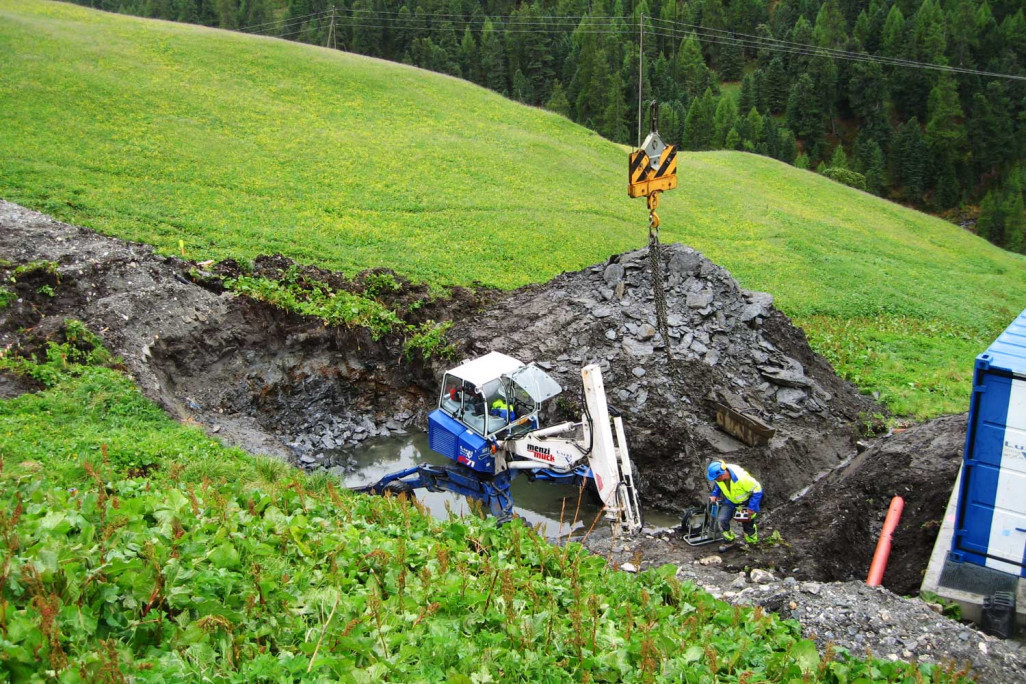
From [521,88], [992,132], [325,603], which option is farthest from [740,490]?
[992,132]

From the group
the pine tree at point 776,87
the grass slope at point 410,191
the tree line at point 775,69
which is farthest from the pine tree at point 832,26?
the grass slope at point 410,191

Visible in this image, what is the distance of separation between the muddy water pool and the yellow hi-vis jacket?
1899 millimetres

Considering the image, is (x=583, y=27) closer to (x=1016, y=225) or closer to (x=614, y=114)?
(x=614, y=114)

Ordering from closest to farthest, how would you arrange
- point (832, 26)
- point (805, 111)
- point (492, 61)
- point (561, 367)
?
point (561, 367)
point (805, 111)
point (492, 61)
point (832, 26)

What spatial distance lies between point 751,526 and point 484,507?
13.3 ft

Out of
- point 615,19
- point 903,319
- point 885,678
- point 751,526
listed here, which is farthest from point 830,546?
point 615,19

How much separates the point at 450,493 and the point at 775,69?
93.5 m

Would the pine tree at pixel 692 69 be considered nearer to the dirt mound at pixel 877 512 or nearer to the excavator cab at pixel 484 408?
the dirt mound at pixel 877 512

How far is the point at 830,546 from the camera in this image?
1041cm

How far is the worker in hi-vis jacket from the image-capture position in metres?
11.0

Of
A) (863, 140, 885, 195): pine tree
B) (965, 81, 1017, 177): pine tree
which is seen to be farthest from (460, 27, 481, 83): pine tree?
(965, 81, 1017, 177): pine tree

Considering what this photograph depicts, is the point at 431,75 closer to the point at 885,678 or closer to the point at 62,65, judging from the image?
the point at 62,65

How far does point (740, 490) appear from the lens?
11.0 meters

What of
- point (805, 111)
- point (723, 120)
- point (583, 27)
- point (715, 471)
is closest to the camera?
point (715, 471)
